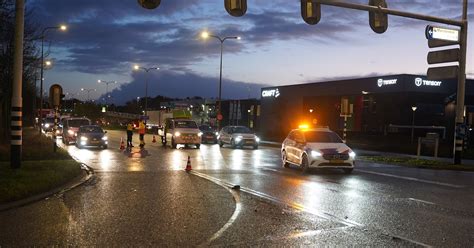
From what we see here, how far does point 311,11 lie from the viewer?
650 inches

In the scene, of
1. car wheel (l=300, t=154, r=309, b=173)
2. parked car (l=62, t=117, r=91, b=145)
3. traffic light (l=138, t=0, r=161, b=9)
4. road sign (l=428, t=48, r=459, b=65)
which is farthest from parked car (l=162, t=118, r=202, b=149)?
traffic light (l=138, t=0, r=161, b=9)

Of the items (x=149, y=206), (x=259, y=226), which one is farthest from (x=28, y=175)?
(x=259, y=226)

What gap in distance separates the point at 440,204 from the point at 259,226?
16.5 feet

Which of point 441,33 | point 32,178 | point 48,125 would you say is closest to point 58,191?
point 32,178

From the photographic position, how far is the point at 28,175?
565 inches

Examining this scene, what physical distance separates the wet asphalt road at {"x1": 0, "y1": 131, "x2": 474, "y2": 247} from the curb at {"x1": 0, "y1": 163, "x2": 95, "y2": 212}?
34cm

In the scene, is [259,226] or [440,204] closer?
[259,226]

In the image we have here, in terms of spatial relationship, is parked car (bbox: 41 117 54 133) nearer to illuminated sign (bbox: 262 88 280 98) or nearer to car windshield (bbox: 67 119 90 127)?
car windshield (bbox: 67 119 90 127)

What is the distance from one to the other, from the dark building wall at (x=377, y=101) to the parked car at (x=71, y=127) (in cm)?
2297

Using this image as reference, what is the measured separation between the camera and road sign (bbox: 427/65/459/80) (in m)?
23.8

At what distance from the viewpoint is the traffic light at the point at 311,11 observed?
648 inches

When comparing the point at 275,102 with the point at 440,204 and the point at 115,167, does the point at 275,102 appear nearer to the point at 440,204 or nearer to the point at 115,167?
the point at 115,167

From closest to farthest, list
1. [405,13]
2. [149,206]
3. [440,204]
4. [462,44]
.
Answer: [149,206], [440,204], [405,13], [462,44]

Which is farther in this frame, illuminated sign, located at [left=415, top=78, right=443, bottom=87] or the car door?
illuminated sign, located at [left=415, top=78, right=443, bottom=87]
